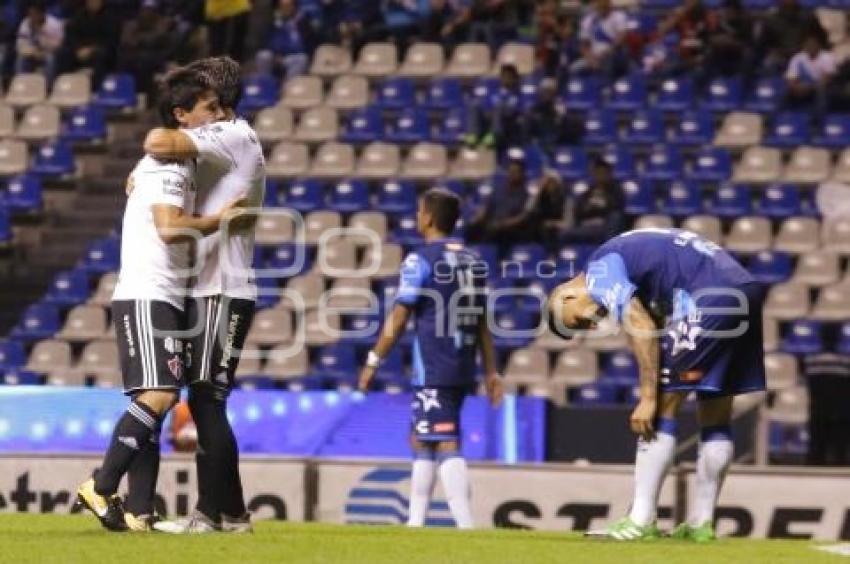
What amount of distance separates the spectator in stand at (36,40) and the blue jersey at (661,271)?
1698cm

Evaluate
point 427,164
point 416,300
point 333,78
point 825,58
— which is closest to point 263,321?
point 427,164

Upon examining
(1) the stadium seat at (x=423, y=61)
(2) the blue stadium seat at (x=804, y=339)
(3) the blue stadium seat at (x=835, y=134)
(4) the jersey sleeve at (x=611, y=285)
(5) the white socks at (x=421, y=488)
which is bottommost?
(5) the white socks at (x=421, y=488)

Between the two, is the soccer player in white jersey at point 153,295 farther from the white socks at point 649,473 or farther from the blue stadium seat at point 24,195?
the blue stadium seat at point 24,195

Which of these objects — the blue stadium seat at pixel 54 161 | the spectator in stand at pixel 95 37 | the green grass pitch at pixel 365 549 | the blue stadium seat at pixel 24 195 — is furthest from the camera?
the spectator in stand at pixel 95 37

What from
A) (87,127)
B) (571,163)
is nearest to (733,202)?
(571,163)

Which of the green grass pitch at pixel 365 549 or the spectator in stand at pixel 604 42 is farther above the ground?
the spectator in stand at pixel 604 42

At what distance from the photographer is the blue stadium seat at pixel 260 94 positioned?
2533 cm

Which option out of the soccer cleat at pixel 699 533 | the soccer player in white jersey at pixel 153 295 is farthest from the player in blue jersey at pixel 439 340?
the soccer player in white jersey at pixel 153 295

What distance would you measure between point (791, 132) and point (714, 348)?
1224 cm

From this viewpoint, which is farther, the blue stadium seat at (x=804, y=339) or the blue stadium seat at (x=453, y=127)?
the blue stadium seat at (x=453, y=127)

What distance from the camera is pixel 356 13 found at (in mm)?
26172

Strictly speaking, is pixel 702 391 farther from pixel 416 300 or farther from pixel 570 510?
pixel 570 510

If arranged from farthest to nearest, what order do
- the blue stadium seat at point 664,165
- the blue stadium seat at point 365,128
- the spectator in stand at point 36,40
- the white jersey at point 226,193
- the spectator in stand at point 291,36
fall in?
the spectator in stand at point 36,40 → the spectator in stand at point 291,36 → the blue stadium seat at point 365,128 → the blue stadium seat at point 664,165 → the white jersey at point 226,193

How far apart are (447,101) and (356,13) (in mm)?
2280
